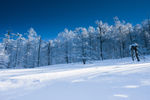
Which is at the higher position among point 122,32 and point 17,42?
point 122,32

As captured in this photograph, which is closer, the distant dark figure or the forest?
the distant dark figure

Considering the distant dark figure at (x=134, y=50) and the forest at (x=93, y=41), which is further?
the forest at (x=93, y=41)

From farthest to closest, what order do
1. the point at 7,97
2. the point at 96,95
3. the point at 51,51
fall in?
the point at 51,51 → the point at 7,97 → the point at 96,95

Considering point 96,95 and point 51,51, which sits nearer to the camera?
point 96,95

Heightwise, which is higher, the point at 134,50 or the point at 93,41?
the point at 93,41

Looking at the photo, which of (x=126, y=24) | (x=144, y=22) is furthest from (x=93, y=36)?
(x=144, y=22)

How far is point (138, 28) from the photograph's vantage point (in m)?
23.1

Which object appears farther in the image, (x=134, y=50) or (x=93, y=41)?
(x=93, y=41)

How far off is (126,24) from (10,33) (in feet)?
98.0

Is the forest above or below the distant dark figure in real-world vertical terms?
above

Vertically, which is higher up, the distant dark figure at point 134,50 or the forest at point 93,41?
the forest at point 93,41

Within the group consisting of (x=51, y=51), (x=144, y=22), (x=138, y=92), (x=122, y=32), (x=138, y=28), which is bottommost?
(x=138, y=92)

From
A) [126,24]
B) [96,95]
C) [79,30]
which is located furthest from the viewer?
[126,24]

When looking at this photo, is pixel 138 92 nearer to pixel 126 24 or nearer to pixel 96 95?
pixel 96 95
